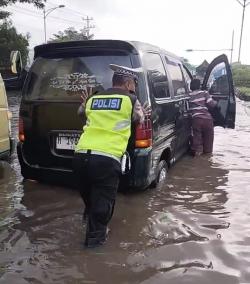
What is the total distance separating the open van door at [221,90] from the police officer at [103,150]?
494 cm

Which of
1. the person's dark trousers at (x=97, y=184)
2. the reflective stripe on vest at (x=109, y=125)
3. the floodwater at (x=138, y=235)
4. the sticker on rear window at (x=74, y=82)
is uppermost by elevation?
the sticker on rear window at (x=74, y=82)

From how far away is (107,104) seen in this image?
→ 3910 millimetres

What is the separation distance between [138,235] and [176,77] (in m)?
3.06

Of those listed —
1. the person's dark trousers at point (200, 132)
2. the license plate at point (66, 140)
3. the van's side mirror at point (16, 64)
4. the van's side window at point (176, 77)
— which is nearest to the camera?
the license plate at point (66, 140)

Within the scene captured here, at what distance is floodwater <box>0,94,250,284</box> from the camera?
3.57 metres

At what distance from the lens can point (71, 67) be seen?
5258 millimetres

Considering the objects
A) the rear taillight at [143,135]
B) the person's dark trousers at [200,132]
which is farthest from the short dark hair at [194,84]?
the rear taillight at [143,135]

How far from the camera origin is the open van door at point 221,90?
8.49 metres

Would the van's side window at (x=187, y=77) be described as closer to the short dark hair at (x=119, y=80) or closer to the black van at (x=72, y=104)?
the black van at (x=72, y=104)

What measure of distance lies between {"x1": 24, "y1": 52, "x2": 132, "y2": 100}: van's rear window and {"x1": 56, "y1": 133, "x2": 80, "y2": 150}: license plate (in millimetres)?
436

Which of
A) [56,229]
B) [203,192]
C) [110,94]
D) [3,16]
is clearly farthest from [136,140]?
[3,16]

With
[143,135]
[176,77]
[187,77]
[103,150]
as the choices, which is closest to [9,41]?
[187,77]

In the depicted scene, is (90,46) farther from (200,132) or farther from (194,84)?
(200,132)

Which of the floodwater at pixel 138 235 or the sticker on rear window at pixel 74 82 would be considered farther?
the sticker on rear window at pixel 74 82
